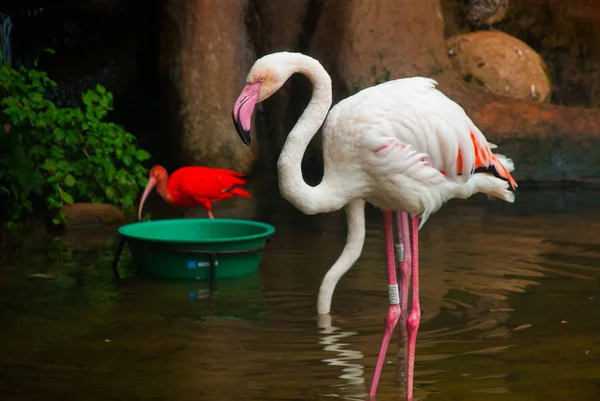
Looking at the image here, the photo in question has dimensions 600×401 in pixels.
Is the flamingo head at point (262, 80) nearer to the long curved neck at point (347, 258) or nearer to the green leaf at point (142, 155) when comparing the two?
the long curved neck at point (347, 258)

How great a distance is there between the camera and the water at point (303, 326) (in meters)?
4.10

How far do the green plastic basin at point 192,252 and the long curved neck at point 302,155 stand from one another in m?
1.66

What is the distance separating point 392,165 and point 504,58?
23.5 feet

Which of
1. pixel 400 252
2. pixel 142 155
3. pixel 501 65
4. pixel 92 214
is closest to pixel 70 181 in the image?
pixel 92 214

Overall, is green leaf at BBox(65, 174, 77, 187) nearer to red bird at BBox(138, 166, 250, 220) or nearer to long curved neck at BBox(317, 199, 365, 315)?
red bird at BBox(138, 166, 250, 220)

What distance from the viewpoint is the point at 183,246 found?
5793mm

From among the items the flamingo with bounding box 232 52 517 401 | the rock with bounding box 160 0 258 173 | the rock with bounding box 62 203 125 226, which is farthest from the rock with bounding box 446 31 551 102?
the flamingo with bounding box 232 52 517 401

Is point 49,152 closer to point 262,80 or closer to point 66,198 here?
point 66,198

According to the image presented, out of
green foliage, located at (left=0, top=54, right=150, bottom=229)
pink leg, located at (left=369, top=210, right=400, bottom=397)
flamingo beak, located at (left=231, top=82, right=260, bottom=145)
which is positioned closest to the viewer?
flamingo beak, located at (left=231, top=82, right=260, bottom=145)

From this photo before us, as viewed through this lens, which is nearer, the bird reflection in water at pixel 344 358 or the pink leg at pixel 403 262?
the bird reflection in water at pixel 344 358

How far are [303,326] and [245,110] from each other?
50.8 inches

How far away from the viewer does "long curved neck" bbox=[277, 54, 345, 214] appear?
4.07 meters

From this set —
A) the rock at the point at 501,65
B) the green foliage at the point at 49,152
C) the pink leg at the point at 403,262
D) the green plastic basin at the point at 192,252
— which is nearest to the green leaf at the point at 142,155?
the green foliage at the point at 49,152

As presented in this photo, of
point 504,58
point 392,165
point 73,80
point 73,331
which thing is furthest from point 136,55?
Result: point 392,165
